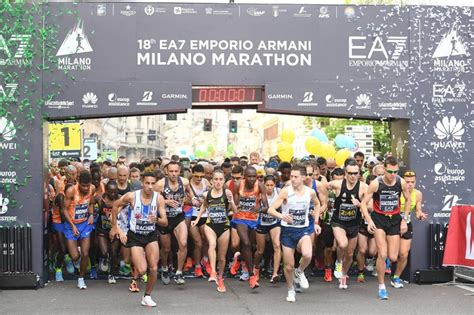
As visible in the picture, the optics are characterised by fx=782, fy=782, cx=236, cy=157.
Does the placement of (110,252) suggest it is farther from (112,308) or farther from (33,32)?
(33,32)

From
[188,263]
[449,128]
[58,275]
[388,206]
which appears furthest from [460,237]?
[58,275]

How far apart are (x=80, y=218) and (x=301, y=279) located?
12.1 ft

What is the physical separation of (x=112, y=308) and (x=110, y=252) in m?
2.70

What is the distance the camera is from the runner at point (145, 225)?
34.3 ft

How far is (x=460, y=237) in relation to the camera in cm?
1243

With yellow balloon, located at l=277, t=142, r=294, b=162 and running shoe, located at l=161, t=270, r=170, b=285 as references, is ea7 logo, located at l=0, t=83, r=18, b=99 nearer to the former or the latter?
running shoe, located at l=161, t=270, r=170, b=285

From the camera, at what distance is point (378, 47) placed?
508 inches

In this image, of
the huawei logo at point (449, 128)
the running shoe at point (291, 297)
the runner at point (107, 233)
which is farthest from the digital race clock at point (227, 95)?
the running shoe at point (291, 297)

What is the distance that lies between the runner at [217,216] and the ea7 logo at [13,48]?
3.57m

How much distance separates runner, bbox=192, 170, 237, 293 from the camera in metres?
12.1

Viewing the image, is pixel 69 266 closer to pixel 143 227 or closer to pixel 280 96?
pixel 143 227

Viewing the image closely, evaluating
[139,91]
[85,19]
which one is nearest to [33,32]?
[85,19]

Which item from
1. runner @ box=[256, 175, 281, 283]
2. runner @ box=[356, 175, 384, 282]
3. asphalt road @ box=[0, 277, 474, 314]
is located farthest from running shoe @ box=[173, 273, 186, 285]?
runner @ box=[356, 175, 384, 282]

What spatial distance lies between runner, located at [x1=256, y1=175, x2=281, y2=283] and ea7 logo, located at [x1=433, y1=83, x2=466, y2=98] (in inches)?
123
